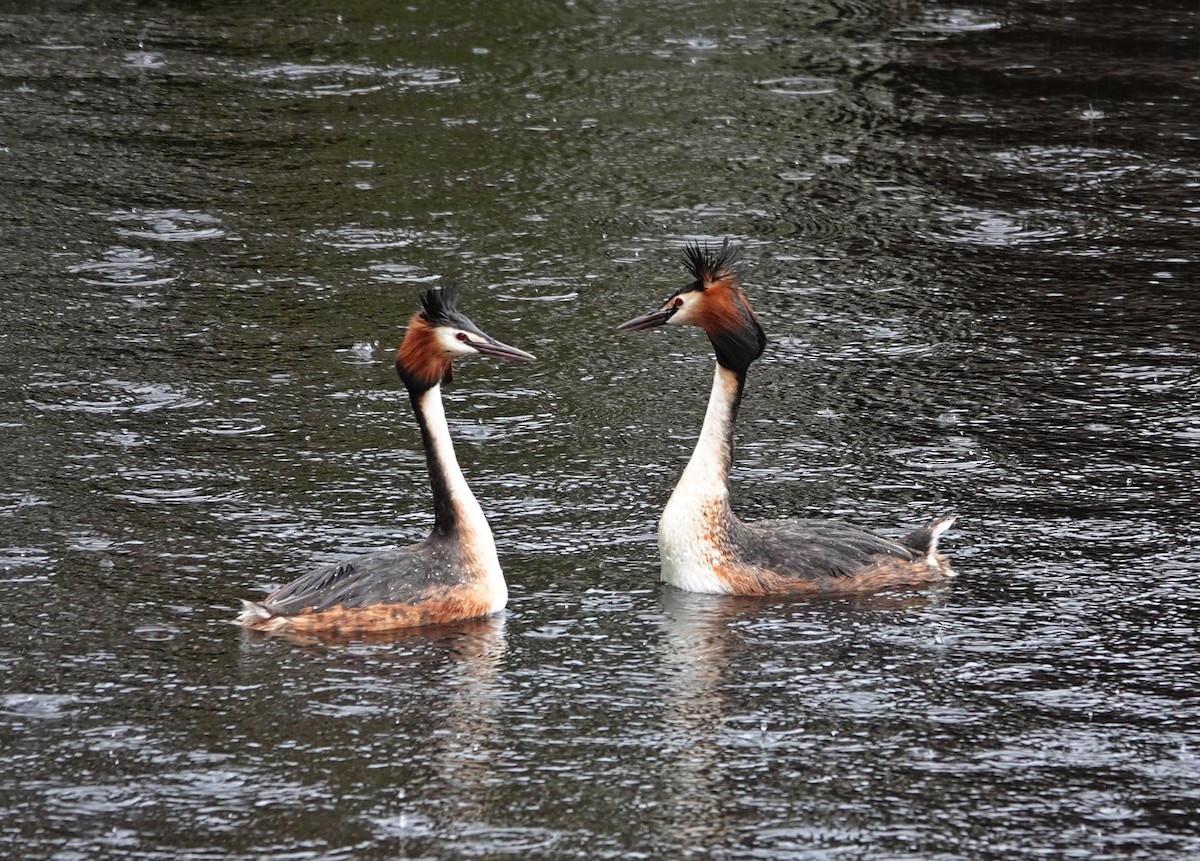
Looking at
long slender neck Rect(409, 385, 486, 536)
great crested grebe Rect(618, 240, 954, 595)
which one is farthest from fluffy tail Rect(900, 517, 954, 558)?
long slender neck Rect(409, 385, 486, 536)

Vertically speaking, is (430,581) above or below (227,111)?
below

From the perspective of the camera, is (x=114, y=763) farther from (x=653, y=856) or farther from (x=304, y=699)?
(x=653, y=856)

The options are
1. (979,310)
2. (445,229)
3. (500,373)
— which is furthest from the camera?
(445,229)

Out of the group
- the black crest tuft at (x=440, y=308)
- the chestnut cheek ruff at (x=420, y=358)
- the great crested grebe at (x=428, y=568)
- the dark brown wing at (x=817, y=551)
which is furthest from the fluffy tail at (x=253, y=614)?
the dark brown wing at (x=817, y=551)

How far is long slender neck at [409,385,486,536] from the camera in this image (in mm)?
9000

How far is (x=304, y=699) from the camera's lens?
310 inches

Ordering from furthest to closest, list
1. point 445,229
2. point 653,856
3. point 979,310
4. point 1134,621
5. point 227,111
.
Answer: point 227,111
point 445,229
point 979,310
point 1134,621
point 653,856

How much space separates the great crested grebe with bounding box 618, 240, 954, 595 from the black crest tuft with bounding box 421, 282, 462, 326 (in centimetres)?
95

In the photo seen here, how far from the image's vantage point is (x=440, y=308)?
356 inches

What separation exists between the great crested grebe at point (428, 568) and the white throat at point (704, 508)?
0.88 metres

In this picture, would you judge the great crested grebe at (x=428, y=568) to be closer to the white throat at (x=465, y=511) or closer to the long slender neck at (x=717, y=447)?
the white throat at (x=465, y=511)

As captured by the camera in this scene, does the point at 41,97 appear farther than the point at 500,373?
Yes

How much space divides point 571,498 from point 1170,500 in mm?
3264

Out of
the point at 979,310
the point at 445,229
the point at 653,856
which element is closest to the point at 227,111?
the point at 445,229
